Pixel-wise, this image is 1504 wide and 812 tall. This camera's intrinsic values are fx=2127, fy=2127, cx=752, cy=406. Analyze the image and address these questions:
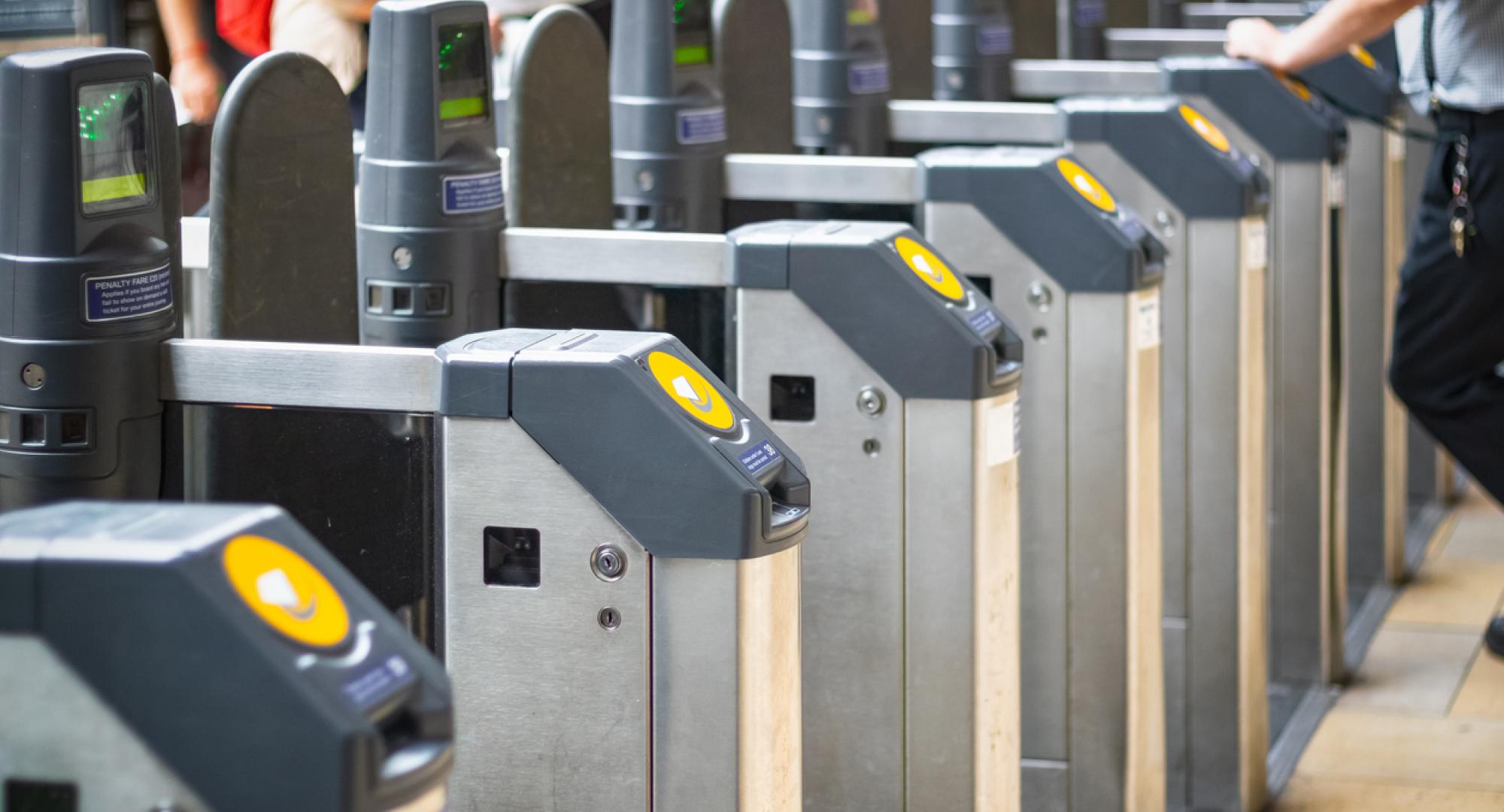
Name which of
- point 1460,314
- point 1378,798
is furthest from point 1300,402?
point 1378,798

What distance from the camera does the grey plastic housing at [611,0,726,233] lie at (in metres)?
2.78

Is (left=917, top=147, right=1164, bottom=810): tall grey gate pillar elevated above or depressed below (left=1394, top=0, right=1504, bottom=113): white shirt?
below

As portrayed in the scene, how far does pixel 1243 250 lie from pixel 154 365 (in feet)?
5.79

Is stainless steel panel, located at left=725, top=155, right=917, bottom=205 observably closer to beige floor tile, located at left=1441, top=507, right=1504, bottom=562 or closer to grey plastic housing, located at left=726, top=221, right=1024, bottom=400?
grey plastic housing, located at left=726, top=221, right=1024, bottom=400

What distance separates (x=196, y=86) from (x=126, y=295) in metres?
1.46

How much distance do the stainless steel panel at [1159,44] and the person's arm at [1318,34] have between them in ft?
2.40

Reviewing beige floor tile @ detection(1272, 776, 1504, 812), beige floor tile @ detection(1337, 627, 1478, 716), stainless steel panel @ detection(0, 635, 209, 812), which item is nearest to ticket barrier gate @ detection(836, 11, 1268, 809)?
beige floor tile @ detection(1272, 776, 1504, 812)

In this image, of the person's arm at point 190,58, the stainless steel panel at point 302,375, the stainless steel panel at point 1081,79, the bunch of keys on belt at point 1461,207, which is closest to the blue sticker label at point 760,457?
the stainless steel panel at point 302,375

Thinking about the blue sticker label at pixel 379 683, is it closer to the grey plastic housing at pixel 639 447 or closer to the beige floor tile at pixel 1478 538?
the grey plastic housing at pixel 639 447

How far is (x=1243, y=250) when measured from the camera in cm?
305

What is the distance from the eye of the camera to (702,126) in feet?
9.22

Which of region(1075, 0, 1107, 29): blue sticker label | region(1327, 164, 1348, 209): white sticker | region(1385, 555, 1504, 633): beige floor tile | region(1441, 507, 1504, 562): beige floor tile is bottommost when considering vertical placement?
region(1385, 555, 1504, 633): beige floor tile

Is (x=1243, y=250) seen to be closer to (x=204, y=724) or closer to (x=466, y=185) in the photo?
(x=466, y=185)

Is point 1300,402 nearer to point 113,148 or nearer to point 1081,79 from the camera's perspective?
point 1081,79
